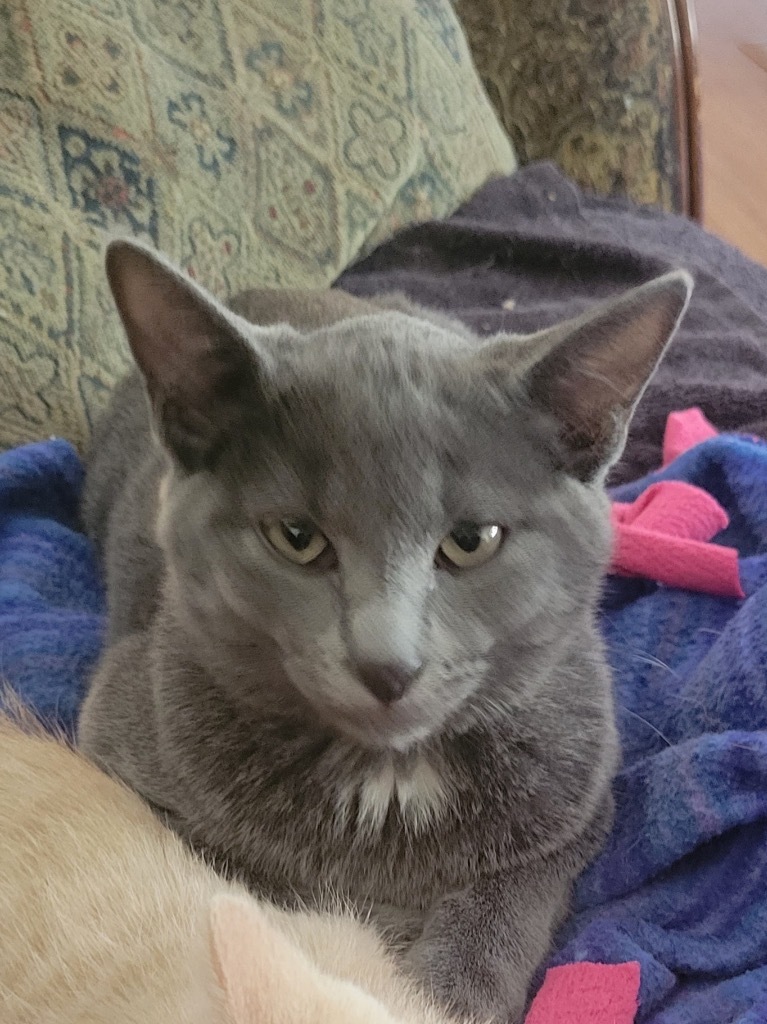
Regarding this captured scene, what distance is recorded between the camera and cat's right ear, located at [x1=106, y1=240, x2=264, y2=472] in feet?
2.48

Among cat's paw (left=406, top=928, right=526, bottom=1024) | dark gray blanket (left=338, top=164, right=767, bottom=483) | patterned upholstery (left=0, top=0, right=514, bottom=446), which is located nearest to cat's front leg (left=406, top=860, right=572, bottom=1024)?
cat's paw (left=406, top=928, right=526, bottom=1024)

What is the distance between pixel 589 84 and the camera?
2.00 metres

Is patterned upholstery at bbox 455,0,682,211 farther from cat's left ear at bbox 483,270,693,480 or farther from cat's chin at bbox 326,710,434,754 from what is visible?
cat's chin at bbox 326,710,434,754

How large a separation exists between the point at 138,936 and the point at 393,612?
0.94 ft

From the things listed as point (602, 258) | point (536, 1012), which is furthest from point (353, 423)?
point (602, 258)

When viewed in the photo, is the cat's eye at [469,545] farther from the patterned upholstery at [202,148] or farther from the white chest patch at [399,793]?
the patterned upholstery at [202,148]

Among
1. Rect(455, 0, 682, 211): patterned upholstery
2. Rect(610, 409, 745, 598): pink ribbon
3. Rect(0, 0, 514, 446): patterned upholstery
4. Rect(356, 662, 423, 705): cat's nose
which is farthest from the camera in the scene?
Rect(455, 0, 682, 211): patterned upholstery

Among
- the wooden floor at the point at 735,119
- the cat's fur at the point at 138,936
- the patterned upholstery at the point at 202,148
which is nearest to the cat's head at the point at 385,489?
the cat's fur at the point at 138,936

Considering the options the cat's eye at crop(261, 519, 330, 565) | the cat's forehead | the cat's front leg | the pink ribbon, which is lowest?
the cat's front leg

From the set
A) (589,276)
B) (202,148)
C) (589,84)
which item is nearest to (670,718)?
(589,276)

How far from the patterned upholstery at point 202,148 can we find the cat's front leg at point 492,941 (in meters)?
0.90

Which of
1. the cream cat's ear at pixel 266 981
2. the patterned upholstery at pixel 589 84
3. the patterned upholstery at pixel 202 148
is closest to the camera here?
the cream cat's ear at pixel 266 981

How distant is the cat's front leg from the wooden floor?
2.23m

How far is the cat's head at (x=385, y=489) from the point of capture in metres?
0.74
